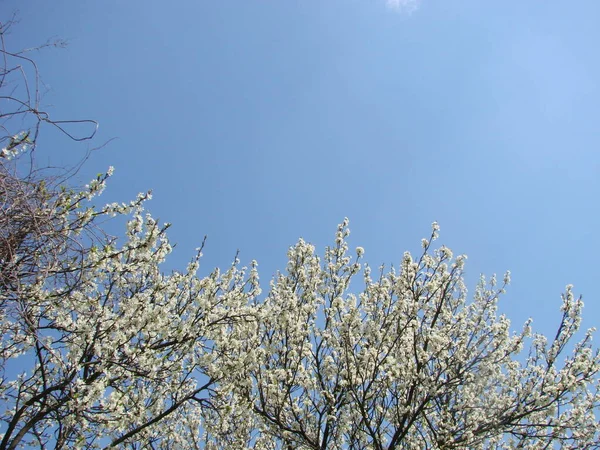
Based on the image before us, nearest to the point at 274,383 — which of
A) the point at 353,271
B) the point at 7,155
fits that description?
the point at 353,271

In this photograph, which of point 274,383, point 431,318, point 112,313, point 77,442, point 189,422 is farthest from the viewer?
point 189,422

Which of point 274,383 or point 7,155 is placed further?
point 274,383

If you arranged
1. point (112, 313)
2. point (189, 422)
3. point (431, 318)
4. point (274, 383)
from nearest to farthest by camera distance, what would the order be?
1. point (112, 313)
2. point (274, 383)
3. point (431, 318)
4. point (189, 422)

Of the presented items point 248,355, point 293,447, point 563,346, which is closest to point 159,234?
point 248,355

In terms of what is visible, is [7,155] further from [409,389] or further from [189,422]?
[189,422]

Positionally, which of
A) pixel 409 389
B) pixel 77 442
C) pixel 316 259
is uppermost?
pixel 316 259

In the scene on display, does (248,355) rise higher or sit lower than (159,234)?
lower

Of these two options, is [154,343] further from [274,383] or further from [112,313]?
[274,383]

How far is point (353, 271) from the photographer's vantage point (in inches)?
328

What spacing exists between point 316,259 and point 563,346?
17.8ft

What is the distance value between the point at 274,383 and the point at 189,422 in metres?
4.30

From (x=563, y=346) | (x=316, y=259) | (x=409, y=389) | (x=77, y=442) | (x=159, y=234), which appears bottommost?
(x=77, y=442)

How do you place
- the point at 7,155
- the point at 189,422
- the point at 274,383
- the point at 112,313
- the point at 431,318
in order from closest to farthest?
1. the point at 7,155
2. the point at 112,313
3. the point at 274,383
4. the point at 431,318
5. the point at 189,422

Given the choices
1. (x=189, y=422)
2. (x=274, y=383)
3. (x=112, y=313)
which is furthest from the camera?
(x=189, y=422)
